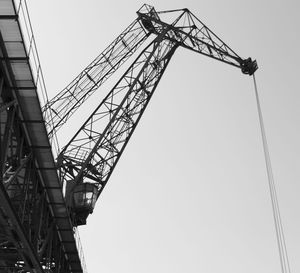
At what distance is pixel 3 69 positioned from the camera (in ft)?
55.6

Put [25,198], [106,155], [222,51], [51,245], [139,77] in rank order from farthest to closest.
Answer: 1. [222,51]
2. [139,77]
3. [106,155]
4. [51,245]
5. [25,198]

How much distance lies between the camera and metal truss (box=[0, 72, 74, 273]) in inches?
691

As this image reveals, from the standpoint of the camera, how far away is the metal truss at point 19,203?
57.6 ft

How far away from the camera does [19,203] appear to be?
1945 centimetres

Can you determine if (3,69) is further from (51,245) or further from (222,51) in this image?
(222,51)

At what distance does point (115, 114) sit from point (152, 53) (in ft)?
20.4

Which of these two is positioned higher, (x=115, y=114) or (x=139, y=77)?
(x=139, y=77)

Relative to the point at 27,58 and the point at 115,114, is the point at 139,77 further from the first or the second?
the point at 27,58

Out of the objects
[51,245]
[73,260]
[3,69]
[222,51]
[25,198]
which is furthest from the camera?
[222,51]

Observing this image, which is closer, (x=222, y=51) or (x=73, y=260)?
(x=73, y=260)

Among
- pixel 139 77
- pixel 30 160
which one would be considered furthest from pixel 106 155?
pixel 30 160

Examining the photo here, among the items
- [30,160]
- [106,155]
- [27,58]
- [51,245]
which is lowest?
[51,245]

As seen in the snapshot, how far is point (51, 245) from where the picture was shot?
2345 cm

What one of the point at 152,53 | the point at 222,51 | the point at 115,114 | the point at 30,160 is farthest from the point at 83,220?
the point at 222,51
